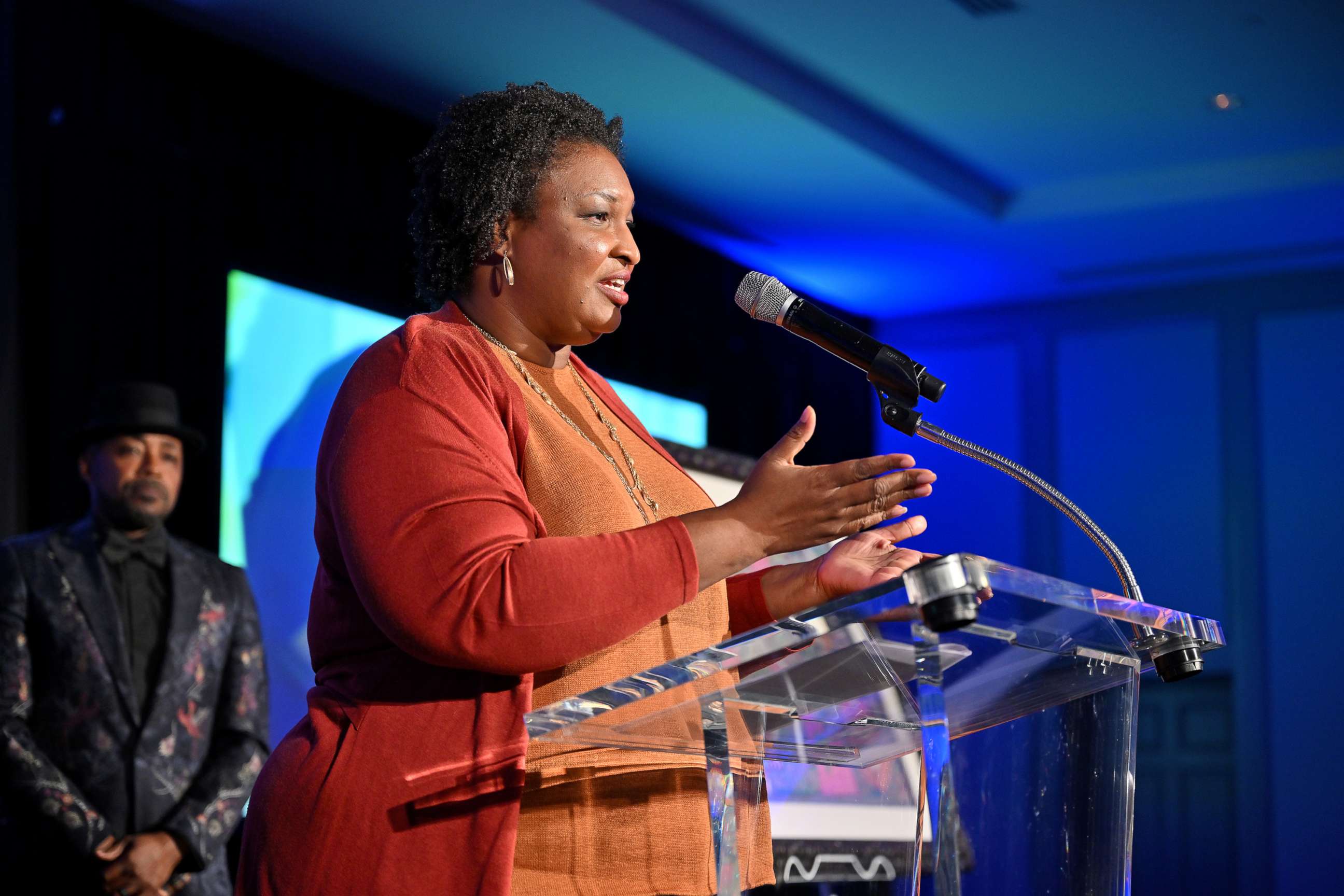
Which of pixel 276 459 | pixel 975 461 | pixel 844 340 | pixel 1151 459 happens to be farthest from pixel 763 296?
pixel 975 461

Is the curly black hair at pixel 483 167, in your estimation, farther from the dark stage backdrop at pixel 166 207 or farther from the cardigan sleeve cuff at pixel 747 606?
the dark stage backdrop at pixel 166 207

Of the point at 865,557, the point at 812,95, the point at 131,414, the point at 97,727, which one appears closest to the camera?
the point at 865,557

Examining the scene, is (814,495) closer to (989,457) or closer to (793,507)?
(793,507)

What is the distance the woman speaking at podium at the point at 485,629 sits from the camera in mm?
1231

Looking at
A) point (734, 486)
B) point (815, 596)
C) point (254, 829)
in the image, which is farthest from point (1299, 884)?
point (254, 829)

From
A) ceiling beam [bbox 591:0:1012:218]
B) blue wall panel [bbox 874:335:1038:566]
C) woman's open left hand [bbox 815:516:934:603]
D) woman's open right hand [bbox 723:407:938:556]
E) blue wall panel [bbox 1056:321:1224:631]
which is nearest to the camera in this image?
woman's open right hand [bbox 723:407:938:556]

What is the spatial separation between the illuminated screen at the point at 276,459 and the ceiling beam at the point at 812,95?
4.75 ft

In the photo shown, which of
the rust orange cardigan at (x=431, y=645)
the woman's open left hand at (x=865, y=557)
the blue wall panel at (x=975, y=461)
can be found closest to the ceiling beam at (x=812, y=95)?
the blue wall panel at (x=975, y=461)

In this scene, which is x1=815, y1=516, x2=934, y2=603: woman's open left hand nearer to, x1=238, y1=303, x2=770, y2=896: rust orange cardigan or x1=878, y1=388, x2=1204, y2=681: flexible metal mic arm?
x1=878, y1=388, x2=1204, y2=681: flexible metal mic arm

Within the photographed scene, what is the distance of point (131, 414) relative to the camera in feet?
12.0

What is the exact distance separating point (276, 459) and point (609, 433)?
3.02 m

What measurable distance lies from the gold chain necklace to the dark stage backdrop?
8.47 feet

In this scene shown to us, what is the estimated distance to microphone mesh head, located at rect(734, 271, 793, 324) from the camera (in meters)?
1.54

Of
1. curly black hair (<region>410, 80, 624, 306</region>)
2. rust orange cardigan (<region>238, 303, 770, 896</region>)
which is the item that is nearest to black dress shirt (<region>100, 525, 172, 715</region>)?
curly black hair (<region>410, 80, 624, 306</region>)
